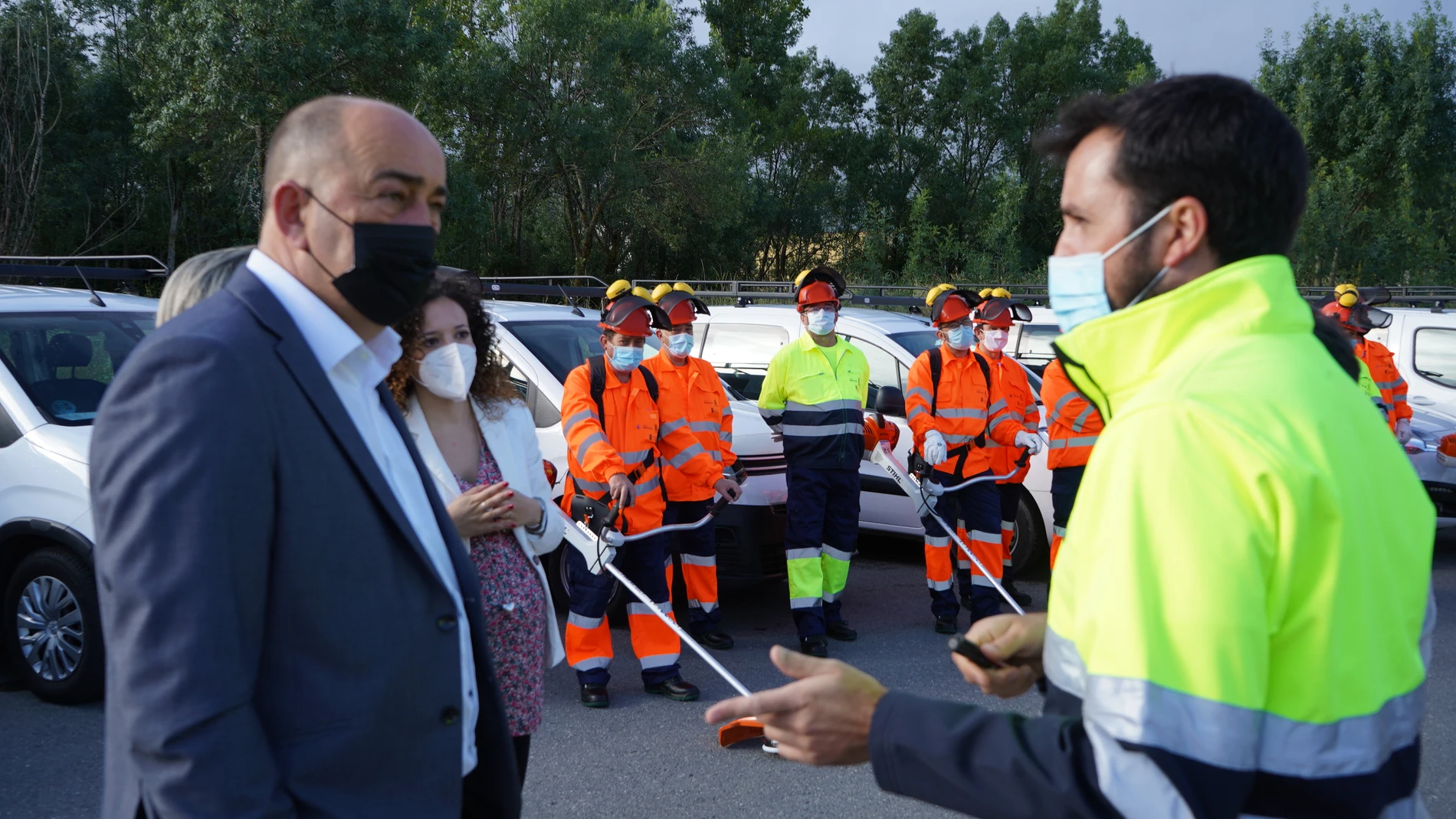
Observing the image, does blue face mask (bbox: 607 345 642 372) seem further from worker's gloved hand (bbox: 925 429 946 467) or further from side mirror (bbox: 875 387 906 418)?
worker's gloved hand (bbox: 925 429 946 467)

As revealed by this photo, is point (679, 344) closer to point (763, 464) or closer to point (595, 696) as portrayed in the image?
point (763, 464)

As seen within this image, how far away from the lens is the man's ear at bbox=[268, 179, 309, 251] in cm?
179

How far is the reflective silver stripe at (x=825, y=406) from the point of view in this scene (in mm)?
6586

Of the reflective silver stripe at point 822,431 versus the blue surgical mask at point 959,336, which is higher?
the blue surgical mask at point 959,336

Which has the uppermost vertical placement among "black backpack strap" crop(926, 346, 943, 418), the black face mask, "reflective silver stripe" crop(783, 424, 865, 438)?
the black face mask

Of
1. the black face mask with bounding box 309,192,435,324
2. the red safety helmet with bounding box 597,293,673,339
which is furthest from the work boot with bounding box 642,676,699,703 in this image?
the black face mask with bounding box 309,192,435,324

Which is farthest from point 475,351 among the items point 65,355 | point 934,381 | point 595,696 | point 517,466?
point 934,381

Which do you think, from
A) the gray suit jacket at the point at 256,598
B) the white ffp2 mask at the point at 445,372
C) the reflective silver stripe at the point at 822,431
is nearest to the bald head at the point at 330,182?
the gray suit jacket at the point at 256,598

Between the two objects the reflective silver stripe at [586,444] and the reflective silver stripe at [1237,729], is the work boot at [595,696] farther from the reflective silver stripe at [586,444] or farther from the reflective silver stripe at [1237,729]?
the reflective silver stripe at [1237,729]

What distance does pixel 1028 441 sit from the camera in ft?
23.1

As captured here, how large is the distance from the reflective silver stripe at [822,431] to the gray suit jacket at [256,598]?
4896mm

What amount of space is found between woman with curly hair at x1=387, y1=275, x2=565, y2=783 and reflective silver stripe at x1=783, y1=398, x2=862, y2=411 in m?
3.12

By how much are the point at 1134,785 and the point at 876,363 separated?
7.24 m

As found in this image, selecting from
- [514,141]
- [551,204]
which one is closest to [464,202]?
[514,141]
